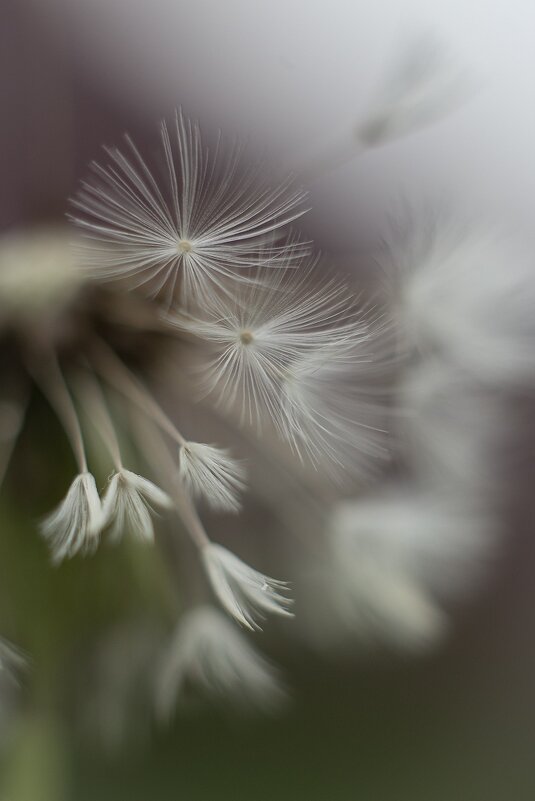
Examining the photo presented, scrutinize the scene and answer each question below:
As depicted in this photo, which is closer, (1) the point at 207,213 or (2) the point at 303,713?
(1) the point at 207,213

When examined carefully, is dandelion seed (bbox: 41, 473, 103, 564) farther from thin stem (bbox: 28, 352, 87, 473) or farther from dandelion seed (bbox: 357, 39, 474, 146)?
dandelion seed (bbox: 357, 39, 474, 146)

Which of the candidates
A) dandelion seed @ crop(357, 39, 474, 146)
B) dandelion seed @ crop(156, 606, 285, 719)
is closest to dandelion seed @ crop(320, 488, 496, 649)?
dandelion seed @ crop(156, 606, 285, 719)

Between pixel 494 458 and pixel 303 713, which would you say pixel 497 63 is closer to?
pixel 494 458

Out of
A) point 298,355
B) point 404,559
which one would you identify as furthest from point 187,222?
point 404,559

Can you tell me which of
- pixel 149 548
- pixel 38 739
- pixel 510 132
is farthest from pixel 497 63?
pixel 38 739

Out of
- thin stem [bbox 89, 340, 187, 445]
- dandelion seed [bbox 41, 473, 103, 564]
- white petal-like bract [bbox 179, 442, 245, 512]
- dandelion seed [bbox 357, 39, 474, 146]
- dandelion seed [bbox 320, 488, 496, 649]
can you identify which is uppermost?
dandelion seed [bbox 357, 39, 474, 146]

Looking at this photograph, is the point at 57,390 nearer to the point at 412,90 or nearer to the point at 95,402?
the point at 95,402
